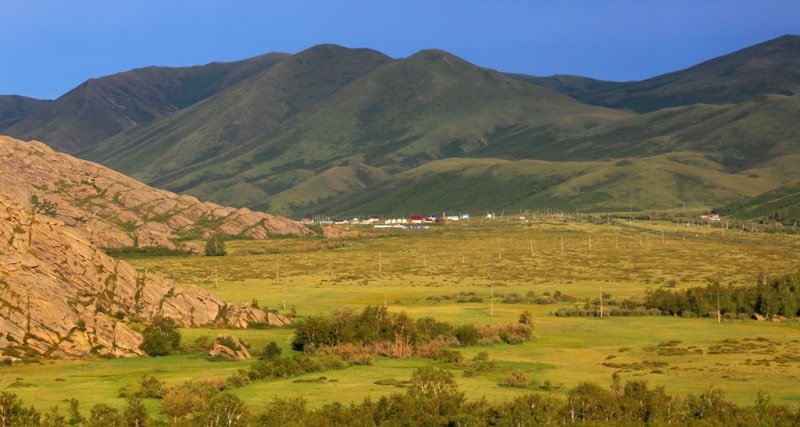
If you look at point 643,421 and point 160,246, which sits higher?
point 160,246

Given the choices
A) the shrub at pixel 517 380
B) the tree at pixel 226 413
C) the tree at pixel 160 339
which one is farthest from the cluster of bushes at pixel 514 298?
the tree at pixel 226 413

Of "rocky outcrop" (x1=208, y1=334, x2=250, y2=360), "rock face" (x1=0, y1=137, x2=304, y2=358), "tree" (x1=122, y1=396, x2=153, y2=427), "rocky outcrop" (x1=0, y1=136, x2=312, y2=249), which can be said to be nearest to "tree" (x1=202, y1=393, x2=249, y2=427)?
"tree" (x1=122, y1=396, x2=153, y2=427)

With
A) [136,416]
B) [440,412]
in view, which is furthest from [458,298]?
[136,416]

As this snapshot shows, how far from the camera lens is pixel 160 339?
2997 inches

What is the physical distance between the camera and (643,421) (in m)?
52.0

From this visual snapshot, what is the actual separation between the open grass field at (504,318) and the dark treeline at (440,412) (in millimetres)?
4426

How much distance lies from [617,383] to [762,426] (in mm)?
12680

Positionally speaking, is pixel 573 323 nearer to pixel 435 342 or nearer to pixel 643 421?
pixel 435 342

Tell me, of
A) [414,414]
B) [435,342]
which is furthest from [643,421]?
[435,342]

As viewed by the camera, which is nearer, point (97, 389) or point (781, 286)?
point (97, 389)

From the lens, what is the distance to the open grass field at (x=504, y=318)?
6366cm

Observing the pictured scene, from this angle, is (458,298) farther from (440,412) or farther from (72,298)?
(440,412)

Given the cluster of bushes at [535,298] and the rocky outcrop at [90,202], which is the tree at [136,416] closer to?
the cluster of bushes at [535,298]

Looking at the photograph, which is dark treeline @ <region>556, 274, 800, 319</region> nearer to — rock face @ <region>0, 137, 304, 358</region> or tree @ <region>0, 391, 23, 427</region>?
rock face @ <region>0, 137, 304, 358</region>
